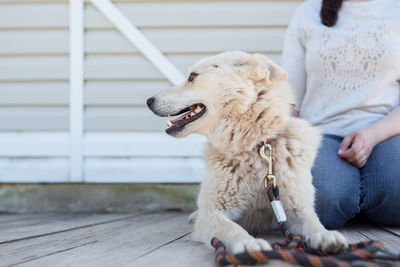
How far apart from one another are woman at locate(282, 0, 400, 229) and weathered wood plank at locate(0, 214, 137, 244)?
1.52 m

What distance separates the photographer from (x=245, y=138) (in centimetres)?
180

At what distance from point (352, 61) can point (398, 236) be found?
1086 millimetres

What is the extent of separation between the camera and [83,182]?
128 inches

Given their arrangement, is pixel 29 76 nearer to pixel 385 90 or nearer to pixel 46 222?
pixel 46 222

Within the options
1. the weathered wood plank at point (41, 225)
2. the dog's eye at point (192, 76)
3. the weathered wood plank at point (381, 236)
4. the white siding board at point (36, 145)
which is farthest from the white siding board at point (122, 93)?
the weathered wood plank at point (381, 236)

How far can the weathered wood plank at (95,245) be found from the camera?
1364 mm

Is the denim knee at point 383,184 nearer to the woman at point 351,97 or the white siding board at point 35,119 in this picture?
the woman at point 351,97

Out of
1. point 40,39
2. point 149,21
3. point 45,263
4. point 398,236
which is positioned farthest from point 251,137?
point 40,39

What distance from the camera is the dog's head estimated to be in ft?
5.95

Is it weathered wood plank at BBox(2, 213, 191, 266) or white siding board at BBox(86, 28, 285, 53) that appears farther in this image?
white siding board at BBox(86, 28, 285, 53)

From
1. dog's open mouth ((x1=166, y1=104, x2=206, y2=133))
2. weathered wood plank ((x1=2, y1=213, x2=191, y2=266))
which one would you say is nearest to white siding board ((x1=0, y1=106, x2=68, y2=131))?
weathered wood plank ((x1=2, y1=213, x2=191, y2=266))

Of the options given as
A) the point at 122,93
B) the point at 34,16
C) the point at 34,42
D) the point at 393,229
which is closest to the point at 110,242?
the point at 393,229

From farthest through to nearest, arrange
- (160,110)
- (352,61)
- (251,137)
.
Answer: (352,61) < (160,110) < (251,137)

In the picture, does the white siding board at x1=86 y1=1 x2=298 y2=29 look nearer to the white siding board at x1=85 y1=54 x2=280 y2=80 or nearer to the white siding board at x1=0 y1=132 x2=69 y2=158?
the white siding board at x1=85 y1=54 x2=280 y2=80
